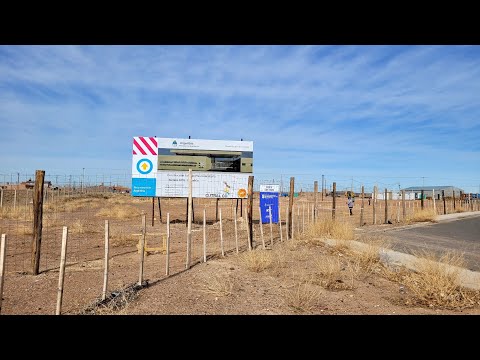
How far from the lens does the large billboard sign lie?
17.7m

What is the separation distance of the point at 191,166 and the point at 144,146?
244 cm

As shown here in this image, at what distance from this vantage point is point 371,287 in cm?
754

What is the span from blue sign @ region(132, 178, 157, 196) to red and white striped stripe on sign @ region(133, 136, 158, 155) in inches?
50.8

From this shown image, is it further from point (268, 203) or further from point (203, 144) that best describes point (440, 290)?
point (203, 144)

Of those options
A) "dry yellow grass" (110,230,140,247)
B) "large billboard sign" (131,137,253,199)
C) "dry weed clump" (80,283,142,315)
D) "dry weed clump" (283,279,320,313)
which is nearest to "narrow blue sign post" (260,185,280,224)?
"large billboard sign" (131,137,253,199)

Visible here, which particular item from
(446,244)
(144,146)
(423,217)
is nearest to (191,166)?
(144,146)

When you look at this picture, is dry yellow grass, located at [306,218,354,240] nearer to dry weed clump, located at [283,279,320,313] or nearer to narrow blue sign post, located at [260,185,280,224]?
narrow blue sign post, located at [260,185,280,224]

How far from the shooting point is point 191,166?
18.3 m

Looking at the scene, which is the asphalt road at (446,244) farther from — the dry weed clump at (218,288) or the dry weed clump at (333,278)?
the dry weed clump at (218,288)

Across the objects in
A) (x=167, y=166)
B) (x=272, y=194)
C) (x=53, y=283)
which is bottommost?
(x=53, y=283)
